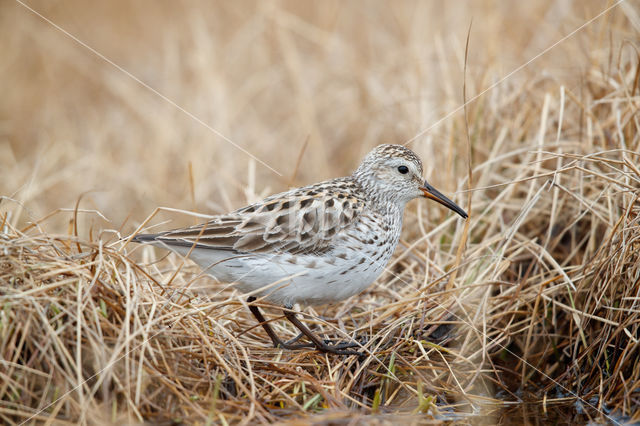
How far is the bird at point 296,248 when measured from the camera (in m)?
4.55

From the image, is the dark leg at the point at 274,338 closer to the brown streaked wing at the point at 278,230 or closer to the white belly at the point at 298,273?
the white belly at the point at 298,273

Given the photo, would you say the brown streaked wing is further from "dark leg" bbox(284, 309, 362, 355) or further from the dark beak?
the dark beak

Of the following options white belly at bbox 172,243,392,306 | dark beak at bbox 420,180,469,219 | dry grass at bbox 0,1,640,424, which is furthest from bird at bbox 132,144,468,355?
dark beak at bbox 420,180,469,219

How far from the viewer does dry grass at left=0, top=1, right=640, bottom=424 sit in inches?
153

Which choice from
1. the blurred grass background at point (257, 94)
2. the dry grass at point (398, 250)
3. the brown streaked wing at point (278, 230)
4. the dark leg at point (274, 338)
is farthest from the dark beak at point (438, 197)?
the dark leg at point (274, 338)

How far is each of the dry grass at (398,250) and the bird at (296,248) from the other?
0.73 ft

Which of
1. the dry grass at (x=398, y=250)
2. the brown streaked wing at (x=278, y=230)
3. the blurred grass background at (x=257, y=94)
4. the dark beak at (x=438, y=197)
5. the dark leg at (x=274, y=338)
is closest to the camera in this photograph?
the dry grass at (x=398, y=250)

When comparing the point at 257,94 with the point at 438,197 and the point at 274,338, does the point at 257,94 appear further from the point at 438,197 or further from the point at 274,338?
the point at 274,338

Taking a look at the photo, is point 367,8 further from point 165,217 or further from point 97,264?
point 97,264

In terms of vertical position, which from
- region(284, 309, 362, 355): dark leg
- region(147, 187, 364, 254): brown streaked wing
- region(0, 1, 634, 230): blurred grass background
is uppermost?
region(0, 1, 634, 230): blurred grass background

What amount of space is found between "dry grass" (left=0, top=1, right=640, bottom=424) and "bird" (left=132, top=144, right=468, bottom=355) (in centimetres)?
22

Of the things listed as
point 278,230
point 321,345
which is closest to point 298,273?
point 278,230

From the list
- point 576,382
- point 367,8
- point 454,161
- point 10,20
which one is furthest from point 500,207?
point 10,20

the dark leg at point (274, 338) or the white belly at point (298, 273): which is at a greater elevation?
the white belly at point (298, 273)
